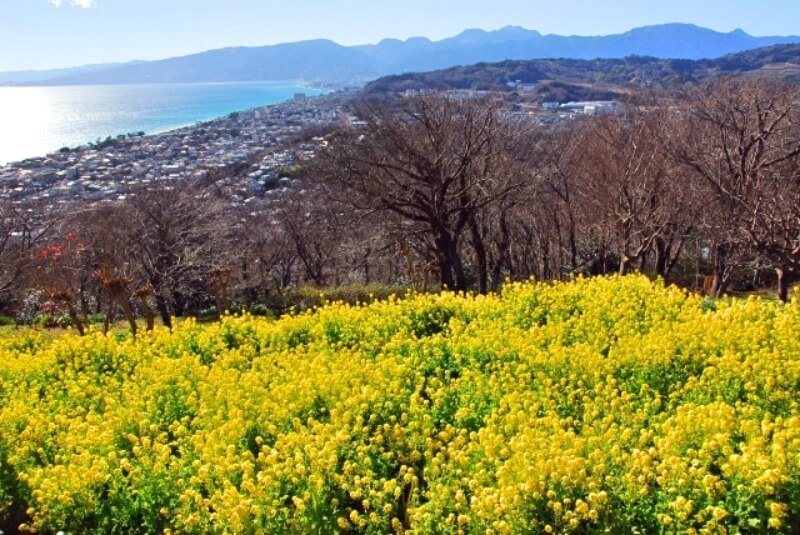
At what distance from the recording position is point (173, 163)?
232ft

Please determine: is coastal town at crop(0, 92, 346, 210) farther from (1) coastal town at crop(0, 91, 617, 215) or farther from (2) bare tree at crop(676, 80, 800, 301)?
(2) bare tree at crop(676, 80, 800, 301)

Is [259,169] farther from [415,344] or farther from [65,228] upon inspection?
[415,344]

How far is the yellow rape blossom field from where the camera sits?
4672 mm

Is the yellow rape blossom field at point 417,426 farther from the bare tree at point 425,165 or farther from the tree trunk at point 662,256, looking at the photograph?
the tree trunk at point 662,256

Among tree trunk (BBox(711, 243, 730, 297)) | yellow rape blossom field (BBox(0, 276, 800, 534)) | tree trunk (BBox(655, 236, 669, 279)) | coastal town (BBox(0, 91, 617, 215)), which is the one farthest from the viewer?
coastal town (BBox(0, 91, 617, 215))

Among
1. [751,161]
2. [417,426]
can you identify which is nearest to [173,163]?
[751,161]

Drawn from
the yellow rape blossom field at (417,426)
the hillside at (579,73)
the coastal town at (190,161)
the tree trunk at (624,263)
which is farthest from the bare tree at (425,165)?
the hillside at (579,73)

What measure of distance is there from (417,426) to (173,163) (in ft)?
231

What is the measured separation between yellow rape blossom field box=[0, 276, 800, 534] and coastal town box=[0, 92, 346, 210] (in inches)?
929

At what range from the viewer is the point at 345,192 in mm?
19703

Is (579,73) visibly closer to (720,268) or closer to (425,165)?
(720,268)

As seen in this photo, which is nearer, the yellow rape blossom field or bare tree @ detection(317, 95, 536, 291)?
the yellow rape blossom field

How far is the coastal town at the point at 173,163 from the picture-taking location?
48.1 metres

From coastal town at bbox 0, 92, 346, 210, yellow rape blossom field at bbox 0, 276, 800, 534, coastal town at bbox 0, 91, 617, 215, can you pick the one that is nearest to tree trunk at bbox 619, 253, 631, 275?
yellow rape blossom field at bbox 0, 276, 800, 534
